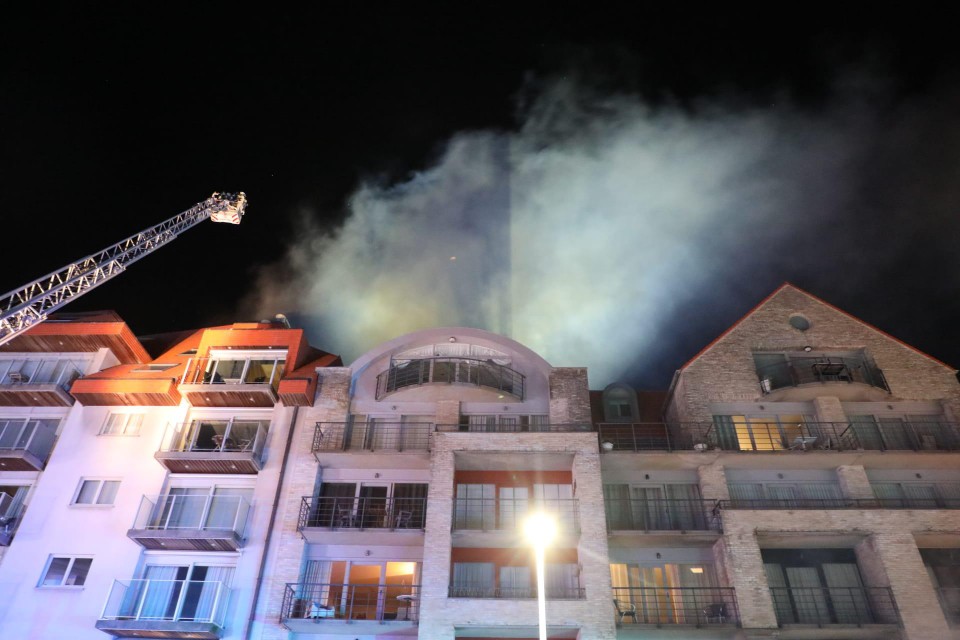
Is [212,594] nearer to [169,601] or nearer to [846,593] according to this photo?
[169,601]

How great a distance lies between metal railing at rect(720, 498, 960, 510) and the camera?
25.0 metres

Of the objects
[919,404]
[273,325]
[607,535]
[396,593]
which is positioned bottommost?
[396,593]

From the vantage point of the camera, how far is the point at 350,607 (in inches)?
933

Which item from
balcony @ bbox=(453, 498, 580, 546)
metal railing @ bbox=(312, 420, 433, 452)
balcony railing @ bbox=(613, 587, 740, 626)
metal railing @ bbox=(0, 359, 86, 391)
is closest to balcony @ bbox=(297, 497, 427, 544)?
balcony @ bbox=(453, 498, 580, 546)

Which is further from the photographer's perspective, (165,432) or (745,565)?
(165,432)

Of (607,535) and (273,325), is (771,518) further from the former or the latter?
(273,325)

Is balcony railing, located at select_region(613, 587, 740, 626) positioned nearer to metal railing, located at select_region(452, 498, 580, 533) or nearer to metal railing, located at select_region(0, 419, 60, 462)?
metal railing, located at select_region(452, 498, 580, 533)

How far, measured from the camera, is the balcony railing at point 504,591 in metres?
22.7

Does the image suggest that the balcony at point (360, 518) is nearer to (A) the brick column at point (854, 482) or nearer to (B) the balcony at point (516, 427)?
(B) the balcony at point (516, 427)

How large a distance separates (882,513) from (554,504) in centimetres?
1233

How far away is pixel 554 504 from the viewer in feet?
83.6

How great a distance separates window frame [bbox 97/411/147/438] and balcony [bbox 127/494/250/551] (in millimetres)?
3520

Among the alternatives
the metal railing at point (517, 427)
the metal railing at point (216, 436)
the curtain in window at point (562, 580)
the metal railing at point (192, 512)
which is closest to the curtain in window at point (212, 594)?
the metal railing at point (192, 512)

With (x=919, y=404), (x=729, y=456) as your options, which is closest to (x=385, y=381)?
(x=729, y=456)
